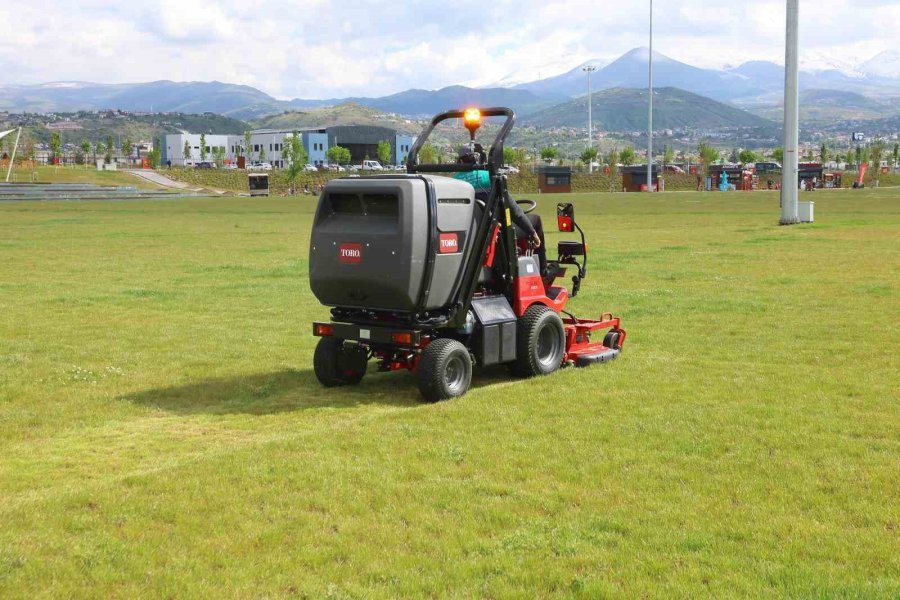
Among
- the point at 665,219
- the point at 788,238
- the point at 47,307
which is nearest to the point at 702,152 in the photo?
the point at 665,219

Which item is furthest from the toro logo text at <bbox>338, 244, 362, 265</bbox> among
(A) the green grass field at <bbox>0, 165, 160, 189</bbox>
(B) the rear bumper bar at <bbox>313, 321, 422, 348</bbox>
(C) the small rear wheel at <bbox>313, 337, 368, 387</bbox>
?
(A) the green grass field at <bbox>0, 165, 160, 189</bbox>

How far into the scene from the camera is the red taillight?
414 inches

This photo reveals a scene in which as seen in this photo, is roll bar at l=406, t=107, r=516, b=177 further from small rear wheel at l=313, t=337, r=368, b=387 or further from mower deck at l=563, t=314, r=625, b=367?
mower deck at l=563, t=314, r=625, b=367

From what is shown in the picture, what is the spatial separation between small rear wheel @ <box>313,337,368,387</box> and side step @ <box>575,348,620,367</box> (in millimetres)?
2672

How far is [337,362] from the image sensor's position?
461 inches

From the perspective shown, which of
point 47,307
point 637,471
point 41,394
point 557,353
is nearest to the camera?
point 637,471

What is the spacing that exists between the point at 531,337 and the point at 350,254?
2.43m

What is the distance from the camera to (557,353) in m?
12.2

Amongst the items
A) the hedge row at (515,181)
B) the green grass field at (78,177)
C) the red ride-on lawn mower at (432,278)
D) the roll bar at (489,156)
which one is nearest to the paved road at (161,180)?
the green grass field at (78,177)

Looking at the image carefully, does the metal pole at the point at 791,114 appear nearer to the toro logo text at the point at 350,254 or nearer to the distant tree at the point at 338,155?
the toro logo text at the point at 350,254

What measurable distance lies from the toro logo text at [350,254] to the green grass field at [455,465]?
1555 mm

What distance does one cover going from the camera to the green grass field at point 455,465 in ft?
19.6

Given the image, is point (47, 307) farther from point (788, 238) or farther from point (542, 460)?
point (788, 238)

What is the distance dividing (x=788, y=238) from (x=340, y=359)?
25465 millimetres
